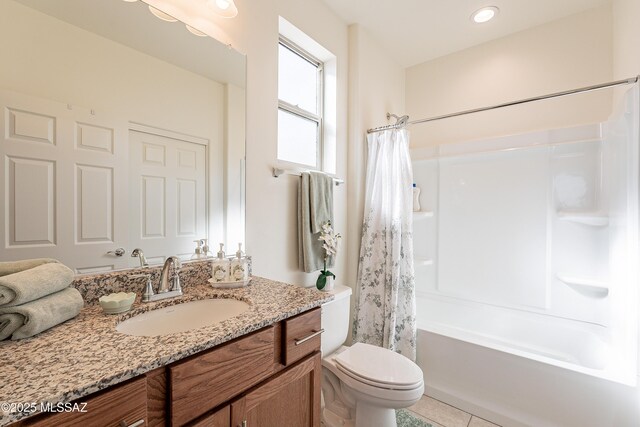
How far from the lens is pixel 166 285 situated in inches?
43.3

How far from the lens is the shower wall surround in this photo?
153cm

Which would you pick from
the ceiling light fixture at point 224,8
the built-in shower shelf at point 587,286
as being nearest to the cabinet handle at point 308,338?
the ceiling light fixture at point 224,8

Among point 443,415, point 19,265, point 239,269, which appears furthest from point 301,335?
point 443,415

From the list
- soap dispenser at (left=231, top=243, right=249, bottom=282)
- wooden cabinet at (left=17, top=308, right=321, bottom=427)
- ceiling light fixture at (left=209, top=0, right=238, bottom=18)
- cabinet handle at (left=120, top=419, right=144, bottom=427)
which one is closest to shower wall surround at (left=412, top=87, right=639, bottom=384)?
wooden cabinet at (left=17, top=308, right=321, bottom=427)

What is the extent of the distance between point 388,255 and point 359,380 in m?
0.92

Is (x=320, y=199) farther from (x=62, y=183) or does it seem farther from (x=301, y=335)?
(x=62, y=183)

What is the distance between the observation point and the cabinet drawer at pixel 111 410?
1.65ft

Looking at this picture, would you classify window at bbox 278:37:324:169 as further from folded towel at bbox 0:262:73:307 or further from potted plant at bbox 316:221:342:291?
folded towel at bbox 0:262:73:307

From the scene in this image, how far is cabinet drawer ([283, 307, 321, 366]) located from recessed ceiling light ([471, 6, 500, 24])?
239 centimetres

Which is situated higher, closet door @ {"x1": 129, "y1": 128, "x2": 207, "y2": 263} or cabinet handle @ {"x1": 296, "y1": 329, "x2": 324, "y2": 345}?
closet door @ {"x1": 129, "y1": 128, "x2": 207, "y2": 263}

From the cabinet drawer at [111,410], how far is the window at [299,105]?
1.46 metres

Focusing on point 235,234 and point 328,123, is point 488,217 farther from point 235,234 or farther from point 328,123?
point 235,234

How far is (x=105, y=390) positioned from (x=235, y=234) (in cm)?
90

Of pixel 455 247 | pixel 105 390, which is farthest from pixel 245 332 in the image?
pixel 455 247
